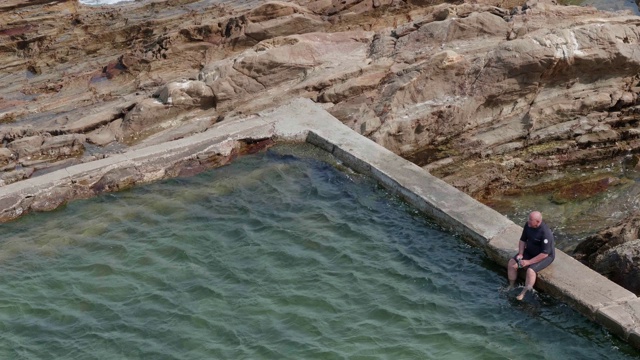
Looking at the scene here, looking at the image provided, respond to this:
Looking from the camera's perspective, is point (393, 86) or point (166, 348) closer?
point (166, 348)

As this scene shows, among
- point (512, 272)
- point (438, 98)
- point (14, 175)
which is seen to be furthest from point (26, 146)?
point (512, 272)

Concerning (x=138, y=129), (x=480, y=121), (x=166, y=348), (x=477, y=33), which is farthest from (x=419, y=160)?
(x=166, y=348)

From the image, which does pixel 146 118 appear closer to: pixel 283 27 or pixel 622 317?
pixel 283 27

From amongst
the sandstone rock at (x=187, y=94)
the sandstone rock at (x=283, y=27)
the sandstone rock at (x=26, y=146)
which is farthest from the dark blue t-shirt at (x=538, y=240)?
the sandstone rock at (x=283, y=27)

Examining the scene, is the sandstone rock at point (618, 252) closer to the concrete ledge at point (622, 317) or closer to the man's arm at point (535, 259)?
the concrete ledge at point (622, 317)

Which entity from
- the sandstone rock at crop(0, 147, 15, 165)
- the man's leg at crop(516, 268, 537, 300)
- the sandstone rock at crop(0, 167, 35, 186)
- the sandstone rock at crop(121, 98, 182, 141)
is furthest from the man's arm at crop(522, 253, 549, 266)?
the sandstone rock at crop(0, 147, 15, 165)

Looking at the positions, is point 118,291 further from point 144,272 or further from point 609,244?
point 609,244
